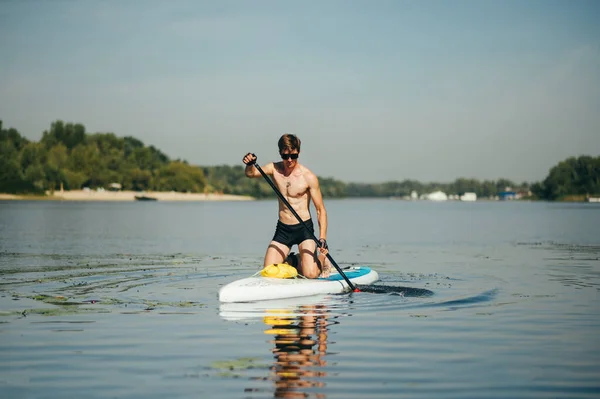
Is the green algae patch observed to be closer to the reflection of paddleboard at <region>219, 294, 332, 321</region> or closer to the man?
the reflection of paddleboard at <region>219, 294, 332, 321</region>

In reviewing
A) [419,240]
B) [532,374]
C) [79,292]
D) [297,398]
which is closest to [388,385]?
[297,398]

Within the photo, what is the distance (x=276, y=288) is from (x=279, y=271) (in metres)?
0.53

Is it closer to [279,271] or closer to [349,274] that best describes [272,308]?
[279,271]

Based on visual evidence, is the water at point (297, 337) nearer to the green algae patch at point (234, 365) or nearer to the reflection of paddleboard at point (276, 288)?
the green algae patch at point (234, 365)

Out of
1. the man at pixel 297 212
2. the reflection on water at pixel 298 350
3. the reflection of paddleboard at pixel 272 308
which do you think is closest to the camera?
the reflection on water at pixel 298 350

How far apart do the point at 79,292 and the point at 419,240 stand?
2660 cm

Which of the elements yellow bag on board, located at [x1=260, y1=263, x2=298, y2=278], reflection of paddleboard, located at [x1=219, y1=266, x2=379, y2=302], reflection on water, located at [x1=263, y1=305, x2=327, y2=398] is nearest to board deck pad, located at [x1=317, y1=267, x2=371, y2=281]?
reflection of paddleboard, located at [x1=219, y1=266, x2=379, y2=302]

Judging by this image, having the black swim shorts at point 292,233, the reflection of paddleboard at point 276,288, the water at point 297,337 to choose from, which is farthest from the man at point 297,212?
the water at point 297,337

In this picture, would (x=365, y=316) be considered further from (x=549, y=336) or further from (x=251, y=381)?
(x=251, y=381)

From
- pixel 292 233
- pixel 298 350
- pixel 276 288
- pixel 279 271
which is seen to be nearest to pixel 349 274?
pixel 292 233

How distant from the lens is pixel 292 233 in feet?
56.2

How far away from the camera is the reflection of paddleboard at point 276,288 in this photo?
15555mm

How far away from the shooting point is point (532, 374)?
31.4ft

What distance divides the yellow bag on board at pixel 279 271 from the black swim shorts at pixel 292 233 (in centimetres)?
72
